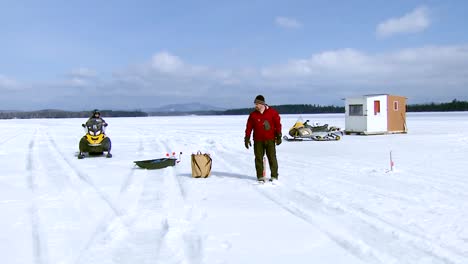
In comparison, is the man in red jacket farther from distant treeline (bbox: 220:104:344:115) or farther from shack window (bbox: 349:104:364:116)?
distant treeline (bbox: 220:104:344:115)

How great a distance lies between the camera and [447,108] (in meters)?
98.4

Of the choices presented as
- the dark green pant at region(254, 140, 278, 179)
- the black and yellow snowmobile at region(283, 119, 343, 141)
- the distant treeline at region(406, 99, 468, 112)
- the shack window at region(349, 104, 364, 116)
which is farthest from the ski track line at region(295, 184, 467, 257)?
the distant treeline at region(406, 99, 468, 112)

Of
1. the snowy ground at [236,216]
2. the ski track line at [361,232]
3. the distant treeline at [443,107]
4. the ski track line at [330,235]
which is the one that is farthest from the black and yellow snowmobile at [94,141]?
the distant treeline at [443,107]

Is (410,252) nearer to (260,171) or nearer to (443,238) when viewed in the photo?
(443,238)

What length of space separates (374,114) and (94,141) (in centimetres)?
1582

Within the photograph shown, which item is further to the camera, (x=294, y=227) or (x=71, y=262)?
(x=294, y=227)

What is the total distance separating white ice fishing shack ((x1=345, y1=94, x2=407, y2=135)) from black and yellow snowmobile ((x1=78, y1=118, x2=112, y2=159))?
14.8 m

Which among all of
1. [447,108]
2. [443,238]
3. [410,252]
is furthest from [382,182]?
[447,108]

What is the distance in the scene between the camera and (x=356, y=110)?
76.5ft

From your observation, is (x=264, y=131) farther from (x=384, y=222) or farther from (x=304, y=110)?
(x=304, y=110)

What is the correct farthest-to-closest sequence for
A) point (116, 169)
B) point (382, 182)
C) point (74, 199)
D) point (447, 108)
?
point (447, 108) < point (116, 169) < point (382, 182) < point (74, 199)

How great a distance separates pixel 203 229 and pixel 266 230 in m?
0.76

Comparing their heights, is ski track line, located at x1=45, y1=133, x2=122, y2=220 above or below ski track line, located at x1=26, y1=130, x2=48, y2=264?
below

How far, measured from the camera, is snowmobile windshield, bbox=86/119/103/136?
525 inches
